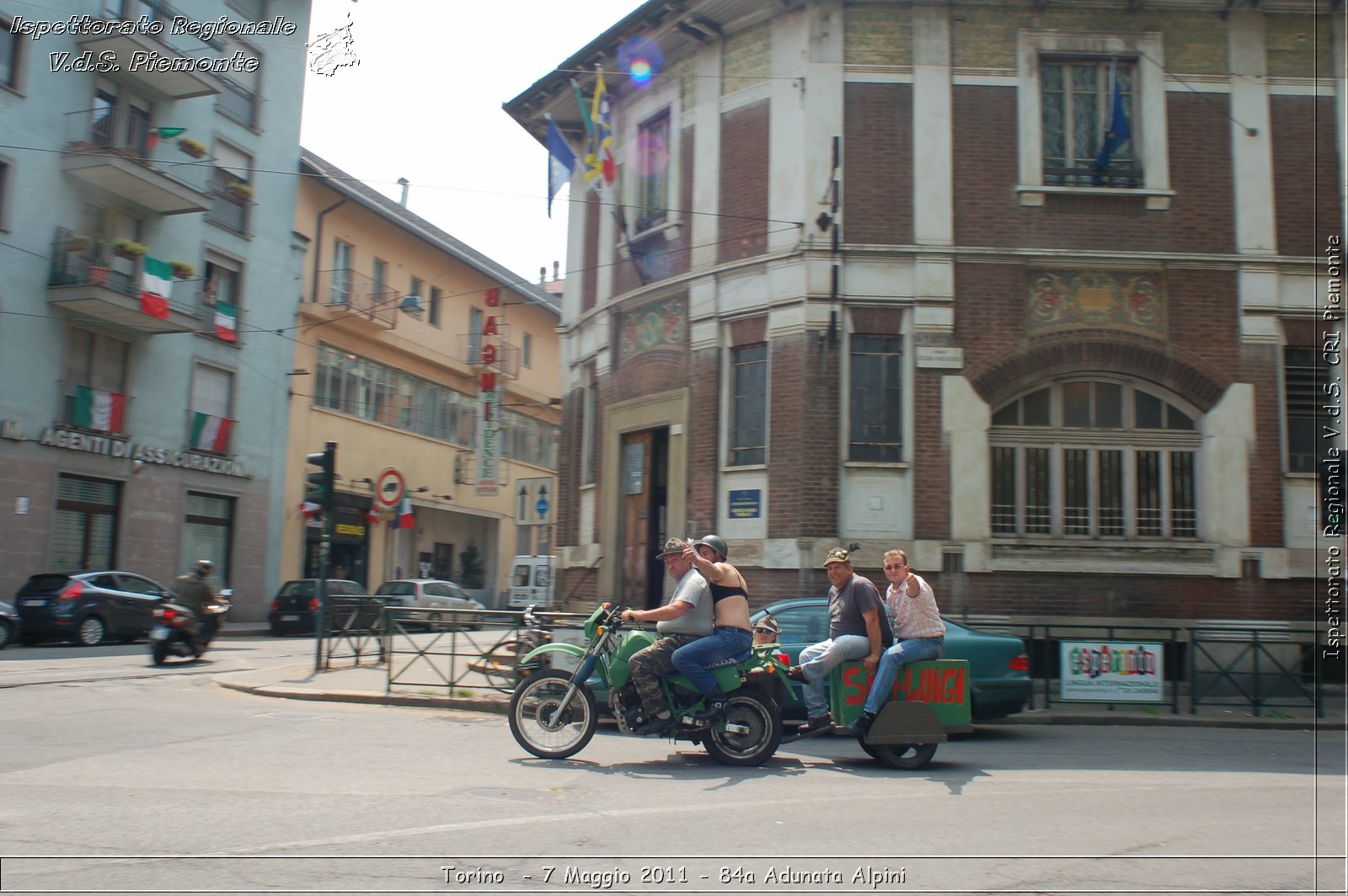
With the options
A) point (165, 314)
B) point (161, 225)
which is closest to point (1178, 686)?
point (165, 314)

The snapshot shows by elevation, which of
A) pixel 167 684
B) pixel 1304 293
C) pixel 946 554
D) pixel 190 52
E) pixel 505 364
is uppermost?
pixel 190 52

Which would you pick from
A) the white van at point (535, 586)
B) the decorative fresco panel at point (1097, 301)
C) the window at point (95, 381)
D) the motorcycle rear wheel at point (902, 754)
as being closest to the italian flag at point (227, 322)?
the window at point (95, 381)

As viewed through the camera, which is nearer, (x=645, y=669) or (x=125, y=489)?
(x=645, y=669)

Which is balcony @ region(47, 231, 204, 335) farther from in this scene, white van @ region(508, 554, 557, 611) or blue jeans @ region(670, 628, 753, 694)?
blue jeans @ region(670, 628, 753, 694)

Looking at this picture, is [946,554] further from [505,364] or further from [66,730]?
[505,364]

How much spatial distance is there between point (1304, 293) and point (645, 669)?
1248 cm

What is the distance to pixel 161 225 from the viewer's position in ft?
92.4

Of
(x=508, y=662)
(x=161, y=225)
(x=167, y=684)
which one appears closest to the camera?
(x=508, y=662)

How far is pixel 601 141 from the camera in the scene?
18.4m

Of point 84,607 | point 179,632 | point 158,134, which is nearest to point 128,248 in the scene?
point 158,134

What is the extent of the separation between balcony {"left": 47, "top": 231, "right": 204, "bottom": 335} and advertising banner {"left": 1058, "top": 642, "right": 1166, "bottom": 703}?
2158 centimetres

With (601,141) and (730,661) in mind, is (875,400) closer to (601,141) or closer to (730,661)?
(601,141)

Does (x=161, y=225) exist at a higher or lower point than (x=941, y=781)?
higher

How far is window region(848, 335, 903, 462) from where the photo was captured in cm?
1594
